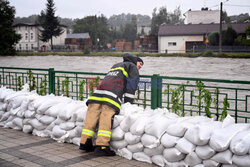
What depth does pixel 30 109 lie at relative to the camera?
240 inches

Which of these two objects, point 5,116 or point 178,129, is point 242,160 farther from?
point 5,116

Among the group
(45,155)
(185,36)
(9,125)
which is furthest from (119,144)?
(185,36)

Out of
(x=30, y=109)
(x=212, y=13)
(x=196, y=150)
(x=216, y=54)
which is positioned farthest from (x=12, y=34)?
(x=196, y=150)

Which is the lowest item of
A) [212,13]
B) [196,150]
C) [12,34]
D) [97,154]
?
[97,154]

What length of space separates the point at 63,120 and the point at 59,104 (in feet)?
1.26

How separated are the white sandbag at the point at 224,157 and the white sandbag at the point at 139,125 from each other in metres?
1.14

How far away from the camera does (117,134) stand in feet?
15.7

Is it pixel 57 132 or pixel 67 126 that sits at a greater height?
pixel 67 126

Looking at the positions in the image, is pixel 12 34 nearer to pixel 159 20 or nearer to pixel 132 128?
pixel 132 128

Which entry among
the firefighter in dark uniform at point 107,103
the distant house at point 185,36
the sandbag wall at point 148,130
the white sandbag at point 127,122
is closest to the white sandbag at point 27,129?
the sandbag wall at point 148,130

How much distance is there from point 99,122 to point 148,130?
0.87 m

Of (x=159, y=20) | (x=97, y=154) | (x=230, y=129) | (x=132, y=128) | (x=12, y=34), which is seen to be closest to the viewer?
(x=230, y=129)

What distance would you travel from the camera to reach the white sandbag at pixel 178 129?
4.06m

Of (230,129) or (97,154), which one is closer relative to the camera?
(230,129)
